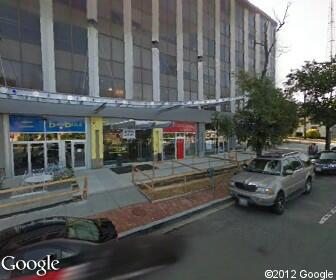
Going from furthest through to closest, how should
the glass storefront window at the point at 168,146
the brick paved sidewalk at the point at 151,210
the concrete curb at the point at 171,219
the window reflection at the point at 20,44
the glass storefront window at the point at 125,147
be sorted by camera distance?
the glass storefront window at the point at 168,146
the glass storefront window at the point at 125,147
the window reflection at the point at 20,44
the brick paved sidewalk at the point at 151,210
the concrete curb at the point at 171,219

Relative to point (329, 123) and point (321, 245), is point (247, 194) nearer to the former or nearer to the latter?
point (321, 245)

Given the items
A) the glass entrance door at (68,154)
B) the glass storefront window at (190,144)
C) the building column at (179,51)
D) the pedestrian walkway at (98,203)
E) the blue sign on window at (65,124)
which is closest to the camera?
the pedestrian walkway at (98,203)

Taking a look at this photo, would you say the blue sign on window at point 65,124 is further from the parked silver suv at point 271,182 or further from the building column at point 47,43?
the parked silver suv at point 271,182

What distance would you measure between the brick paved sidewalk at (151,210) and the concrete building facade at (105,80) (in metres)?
6.93

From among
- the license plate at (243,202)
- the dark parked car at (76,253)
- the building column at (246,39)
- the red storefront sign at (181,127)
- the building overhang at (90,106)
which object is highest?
the building column at (246,39)

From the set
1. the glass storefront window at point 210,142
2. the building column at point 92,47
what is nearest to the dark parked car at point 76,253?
the building column at point 92,47

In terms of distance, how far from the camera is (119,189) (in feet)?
35.3

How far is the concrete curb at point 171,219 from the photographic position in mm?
6547

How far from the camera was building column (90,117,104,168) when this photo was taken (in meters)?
17.7

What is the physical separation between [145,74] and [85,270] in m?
18.7

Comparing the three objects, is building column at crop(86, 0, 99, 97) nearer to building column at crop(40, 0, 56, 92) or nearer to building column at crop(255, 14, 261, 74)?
building column at crop(40, 0, 56, 92)

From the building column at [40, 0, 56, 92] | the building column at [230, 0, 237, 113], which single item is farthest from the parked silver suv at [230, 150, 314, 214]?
the building column at [230, 0, 237, 113]

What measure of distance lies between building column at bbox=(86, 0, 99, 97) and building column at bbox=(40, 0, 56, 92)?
2.51m

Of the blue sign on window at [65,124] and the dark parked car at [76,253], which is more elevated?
the blue sign on window at [65,124]
